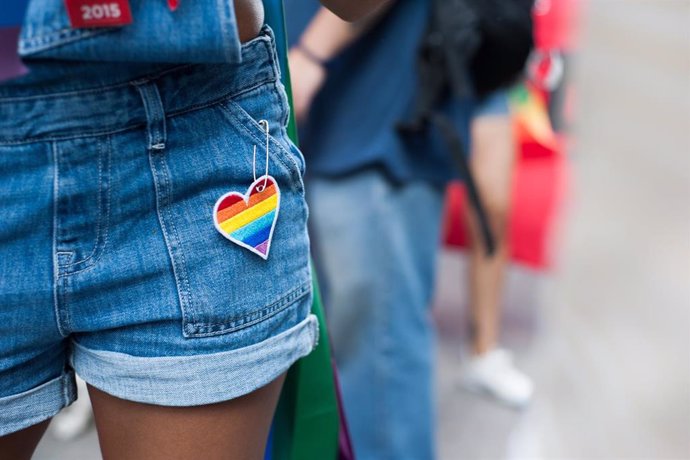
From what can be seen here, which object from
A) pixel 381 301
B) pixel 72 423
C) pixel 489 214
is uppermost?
pixel 381 301

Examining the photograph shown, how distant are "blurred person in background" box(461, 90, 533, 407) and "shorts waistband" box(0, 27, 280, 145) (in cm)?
159

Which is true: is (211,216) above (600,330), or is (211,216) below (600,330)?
above

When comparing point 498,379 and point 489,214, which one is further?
point 498,379

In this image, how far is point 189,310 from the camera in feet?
2.74

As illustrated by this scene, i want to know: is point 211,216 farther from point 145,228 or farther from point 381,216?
point 381,216

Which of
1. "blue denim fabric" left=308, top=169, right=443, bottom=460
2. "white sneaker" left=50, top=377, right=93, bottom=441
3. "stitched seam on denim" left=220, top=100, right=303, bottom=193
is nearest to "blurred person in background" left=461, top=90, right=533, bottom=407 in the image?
"blue denim fabric" left=308, top=169, right=443, bottom=460

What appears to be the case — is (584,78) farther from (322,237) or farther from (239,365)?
(239,365)

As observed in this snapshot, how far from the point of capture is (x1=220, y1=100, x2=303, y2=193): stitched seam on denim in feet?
2.84

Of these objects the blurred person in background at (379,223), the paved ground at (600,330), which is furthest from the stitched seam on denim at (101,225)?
the blurred person in background at (379,223)

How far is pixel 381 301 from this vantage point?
6.45ft

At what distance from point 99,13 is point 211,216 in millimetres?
206

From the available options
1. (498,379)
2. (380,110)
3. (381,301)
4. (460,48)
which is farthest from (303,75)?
(498,379)

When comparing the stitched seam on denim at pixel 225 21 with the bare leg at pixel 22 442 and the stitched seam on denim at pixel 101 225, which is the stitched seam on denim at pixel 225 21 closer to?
the stitched seam on denim at pixel 101 225

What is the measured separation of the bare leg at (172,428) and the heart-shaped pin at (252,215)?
0.15 meters
